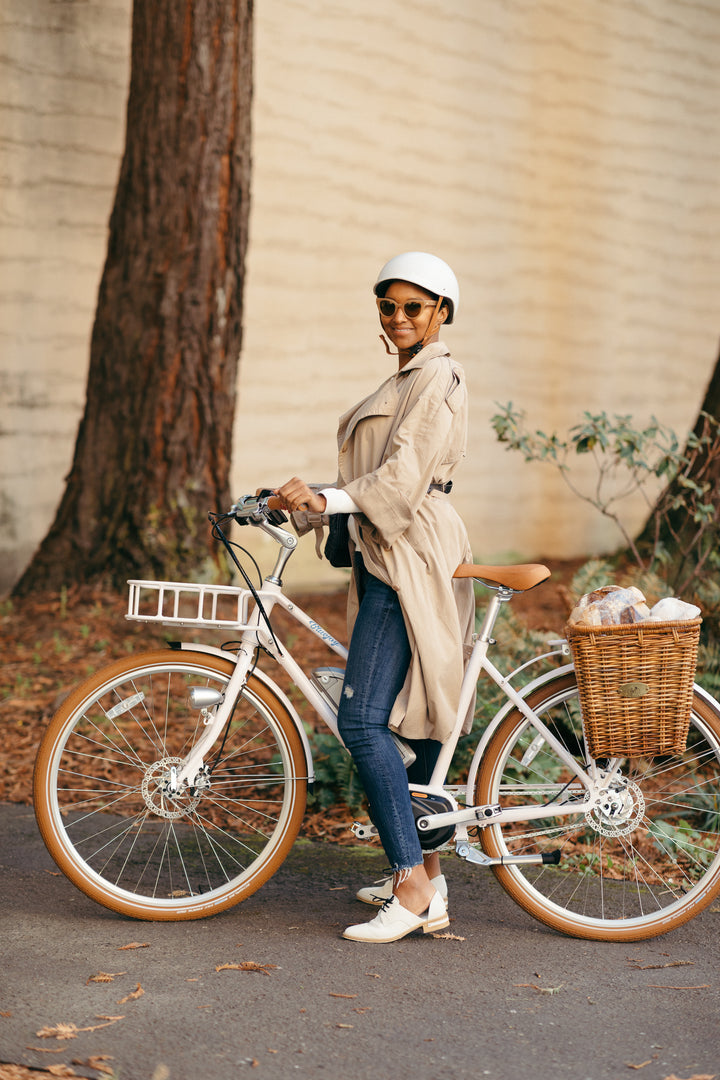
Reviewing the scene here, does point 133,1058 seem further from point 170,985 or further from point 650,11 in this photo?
point 650,11

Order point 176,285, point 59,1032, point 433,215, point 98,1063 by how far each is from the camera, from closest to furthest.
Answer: point 98,1063, point 59,1032, point 176,285, point 433,215

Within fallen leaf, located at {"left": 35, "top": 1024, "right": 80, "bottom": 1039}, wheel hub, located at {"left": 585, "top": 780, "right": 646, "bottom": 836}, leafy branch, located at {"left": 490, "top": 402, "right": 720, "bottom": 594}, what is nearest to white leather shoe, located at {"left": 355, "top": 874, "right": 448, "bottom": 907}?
wheel hub, located at {"left": 585, "top": 780, "right": 646, "bottom": 836}

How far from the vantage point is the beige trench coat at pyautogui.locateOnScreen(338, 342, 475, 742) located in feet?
11.8

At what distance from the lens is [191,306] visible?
7.16 m

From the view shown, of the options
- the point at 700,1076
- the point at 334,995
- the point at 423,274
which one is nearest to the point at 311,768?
the point at 334,995

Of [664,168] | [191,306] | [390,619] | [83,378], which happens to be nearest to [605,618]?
[390,619]

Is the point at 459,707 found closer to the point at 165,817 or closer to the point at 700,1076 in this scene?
the point at 165,817

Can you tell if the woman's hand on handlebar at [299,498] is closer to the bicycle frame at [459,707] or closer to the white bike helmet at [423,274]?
the bicycle frame at [459,707]

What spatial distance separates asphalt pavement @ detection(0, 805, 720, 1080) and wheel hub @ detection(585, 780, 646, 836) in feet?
1.18

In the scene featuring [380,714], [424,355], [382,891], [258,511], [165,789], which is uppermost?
[424,355]

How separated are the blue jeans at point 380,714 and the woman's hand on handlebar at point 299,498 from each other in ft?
1.19

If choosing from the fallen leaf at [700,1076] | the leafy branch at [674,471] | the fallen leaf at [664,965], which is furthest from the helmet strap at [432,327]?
the fallen leaf at [700,1076]

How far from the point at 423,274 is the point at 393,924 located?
76.4 inches

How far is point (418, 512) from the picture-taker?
375 cm
